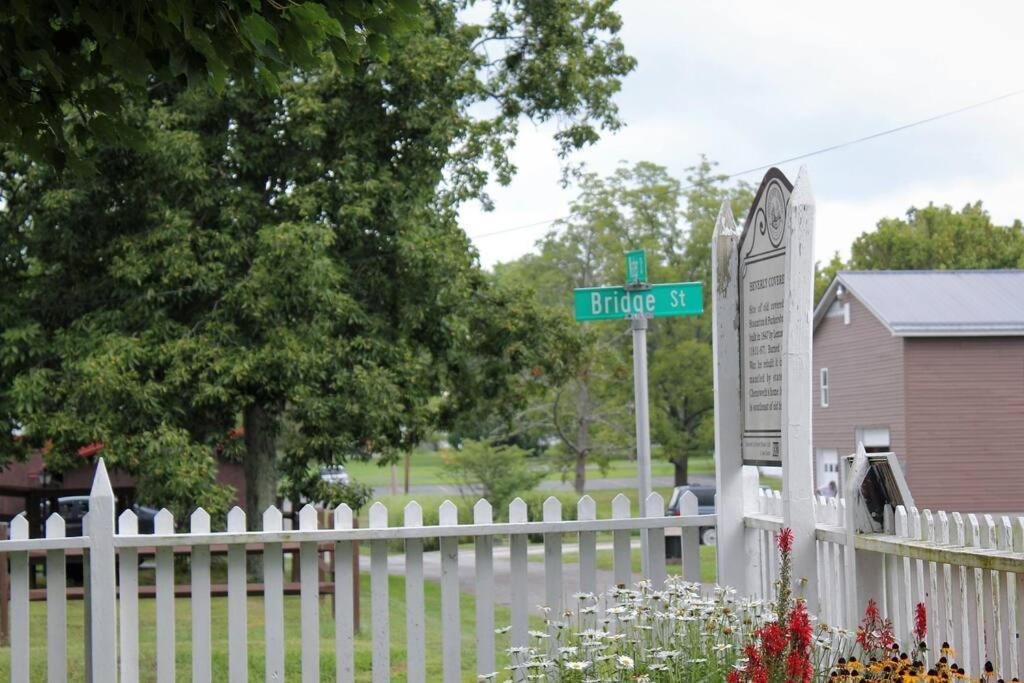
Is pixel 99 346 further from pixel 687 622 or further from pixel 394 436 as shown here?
pixel 687 622

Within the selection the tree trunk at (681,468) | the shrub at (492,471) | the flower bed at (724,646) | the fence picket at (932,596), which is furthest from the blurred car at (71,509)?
the tree trunk at (681,468)

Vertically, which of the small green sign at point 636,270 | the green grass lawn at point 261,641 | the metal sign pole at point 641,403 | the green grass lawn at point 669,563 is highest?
the small green sign at point 636,270

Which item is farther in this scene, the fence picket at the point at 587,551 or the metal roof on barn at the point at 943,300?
the metal roof on barn at the point at 943,300

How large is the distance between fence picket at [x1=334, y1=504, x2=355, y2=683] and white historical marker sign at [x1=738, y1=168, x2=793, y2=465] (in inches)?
86.8

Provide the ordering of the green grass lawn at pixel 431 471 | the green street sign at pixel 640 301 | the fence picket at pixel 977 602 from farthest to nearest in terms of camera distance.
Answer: the green grass lawn at pixel 431 471 < the green street sign at pixel 640 301 < the fence picket at pixel 977 602

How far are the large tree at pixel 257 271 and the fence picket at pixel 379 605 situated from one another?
32.5 feet

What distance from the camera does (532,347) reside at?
69.2ft

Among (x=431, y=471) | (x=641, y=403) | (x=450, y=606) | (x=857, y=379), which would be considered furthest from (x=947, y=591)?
(x=431, y=471)

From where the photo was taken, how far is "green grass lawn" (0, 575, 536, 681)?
35.0 ft

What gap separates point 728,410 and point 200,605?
9.84 ft

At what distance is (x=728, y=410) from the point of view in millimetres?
7039

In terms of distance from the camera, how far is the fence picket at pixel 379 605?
22.3 feet

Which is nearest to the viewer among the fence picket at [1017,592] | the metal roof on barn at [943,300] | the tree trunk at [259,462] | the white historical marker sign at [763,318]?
the fence picket at [1017,592]

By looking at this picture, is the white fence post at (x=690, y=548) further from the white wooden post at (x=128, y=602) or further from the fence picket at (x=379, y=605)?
the white wooden post at (x=128, y=602)
